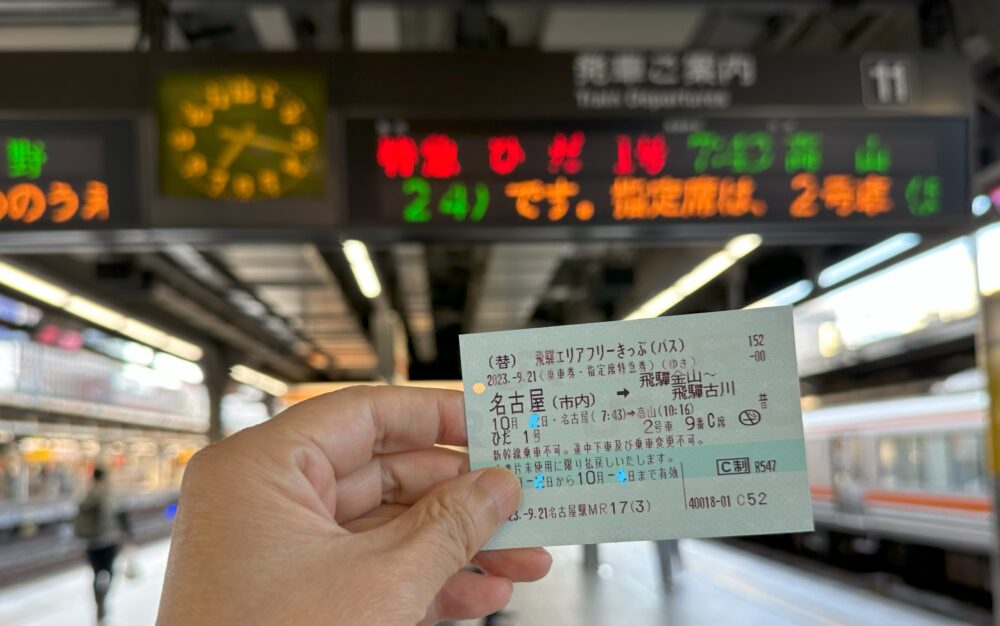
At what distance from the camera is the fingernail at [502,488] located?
119 centimetres

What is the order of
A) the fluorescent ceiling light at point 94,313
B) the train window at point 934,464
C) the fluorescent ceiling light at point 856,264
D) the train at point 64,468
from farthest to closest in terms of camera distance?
the train at point 64,468, the train window at point 934,464, the fluorescent ceiling light at point 94,313, the fluorescent ceiling light at point 856,264

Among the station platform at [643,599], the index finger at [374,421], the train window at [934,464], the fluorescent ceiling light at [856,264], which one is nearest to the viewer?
the index finger at [374,421]

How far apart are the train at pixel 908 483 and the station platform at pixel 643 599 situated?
1762 millimetres

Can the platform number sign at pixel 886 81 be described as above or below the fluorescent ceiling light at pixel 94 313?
above

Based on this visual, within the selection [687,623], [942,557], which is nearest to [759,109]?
[687,623]

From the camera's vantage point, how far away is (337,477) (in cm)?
138

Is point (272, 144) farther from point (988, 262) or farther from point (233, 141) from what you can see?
point (988, 262)

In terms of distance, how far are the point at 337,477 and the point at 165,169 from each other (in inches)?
97.6

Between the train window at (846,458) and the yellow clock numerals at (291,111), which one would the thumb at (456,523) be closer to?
the yellow clock numerals at (291,111)

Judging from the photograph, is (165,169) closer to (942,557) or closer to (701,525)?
(701,525)

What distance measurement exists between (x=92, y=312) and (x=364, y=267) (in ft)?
12.4

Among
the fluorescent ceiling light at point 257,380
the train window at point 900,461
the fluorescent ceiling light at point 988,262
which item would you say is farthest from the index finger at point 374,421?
the fluorescent ceiling light at point 257,380

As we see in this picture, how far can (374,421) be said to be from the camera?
140 centimetres

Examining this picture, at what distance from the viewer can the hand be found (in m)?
1.11
